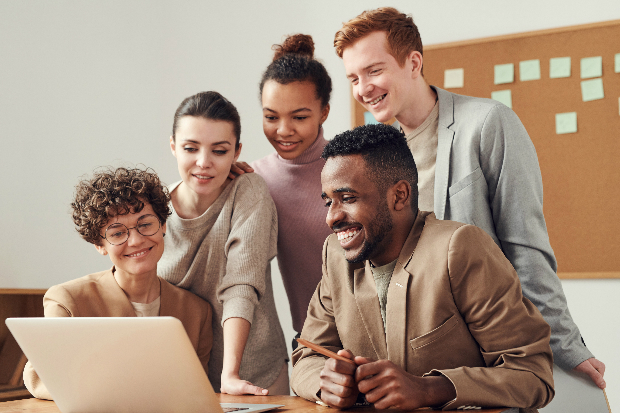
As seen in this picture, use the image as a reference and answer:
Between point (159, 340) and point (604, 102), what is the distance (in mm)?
2669

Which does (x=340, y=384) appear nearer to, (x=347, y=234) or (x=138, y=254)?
(x=347, y=234)

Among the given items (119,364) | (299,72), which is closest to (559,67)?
(299,72)

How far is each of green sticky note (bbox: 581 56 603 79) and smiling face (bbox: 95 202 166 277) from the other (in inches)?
89.8

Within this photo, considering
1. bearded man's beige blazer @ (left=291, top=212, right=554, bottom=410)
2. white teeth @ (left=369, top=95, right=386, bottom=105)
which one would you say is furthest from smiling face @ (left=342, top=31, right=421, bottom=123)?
bearded man's beige blazer @ (left=291, top=212, right=554, bottom=410)

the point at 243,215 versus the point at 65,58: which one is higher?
the point at 65,58

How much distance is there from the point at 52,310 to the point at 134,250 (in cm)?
26

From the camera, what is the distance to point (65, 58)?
3.02 meters

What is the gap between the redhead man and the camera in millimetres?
1583

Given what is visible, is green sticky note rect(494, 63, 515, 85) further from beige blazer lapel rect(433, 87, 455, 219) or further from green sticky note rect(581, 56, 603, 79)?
beige blazer lapel rect(433, 87, 455, 219)

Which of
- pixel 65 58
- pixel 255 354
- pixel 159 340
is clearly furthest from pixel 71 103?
pixel 159 340

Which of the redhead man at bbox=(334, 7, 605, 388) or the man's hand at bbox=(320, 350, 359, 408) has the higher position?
the redhead man at bbox=(334, 7, 605, 388)

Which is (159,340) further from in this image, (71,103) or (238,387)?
(71,103)

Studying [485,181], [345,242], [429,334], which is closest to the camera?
[429,334]

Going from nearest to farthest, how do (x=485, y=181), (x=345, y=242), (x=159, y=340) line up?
(x=159, y=340)
(x=345, y=242)
(x=485, y=181)
